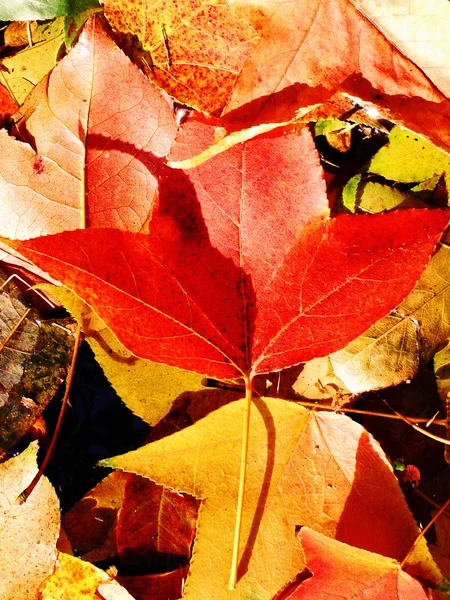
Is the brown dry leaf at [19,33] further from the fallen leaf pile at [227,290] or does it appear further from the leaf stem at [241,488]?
the leaf stem at [241,488]

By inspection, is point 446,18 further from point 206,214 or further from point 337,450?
point 337,450

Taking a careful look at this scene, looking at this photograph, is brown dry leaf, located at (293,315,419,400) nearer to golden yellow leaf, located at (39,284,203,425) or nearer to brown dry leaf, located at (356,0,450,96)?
golden yellow leaf, located at (39,284,203,425)

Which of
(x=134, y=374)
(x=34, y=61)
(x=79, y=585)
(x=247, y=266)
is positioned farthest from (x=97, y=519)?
(x=34, y=61)

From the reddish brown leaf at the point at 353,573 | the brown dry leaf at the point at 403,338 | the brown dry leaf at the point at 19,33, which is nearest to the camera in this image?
the reddish brown leaf at the point at 353,573

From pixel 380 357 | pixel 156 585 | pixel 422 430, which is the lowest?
pixel 156 585

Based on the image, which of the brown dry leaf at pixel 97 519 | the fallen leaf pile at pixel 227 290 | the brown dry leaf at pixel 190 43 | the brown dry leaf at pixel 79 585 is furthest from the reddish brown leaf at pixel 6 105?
the brown dry leaf at pixel 79 585

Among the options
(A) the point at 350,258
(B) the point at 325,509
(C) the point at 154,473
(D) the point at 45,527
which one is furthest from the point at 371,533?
(D) the point at 45,527

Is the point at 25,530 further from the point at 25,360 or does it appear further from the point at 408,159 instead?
the point at 408,159
